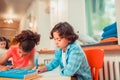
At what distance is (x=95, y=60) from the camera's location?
1.27 metres

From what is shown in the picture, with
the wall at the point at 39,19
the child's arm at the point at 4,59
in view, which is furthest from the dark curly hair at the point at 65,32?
the wall at the point at 39,19

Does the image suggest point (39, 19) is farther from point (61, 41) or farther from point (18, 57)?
point (61, 41)

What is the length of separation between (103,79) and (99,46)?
0.32m

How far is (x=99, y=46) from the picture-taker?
1.71 m

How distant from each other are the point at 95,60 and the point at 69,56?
0.22 metres

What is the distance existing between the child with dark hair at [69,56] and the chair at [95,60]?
2.6 inches

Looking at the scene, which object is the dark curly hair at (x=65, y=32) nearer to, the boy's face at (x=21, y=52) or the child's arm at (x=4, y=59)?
the boy's face at (x=21, y=52)

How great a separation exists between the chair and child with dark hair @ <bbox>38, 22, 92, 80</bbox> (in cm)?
7

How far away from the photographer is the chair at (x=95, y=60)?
1254 millimetres

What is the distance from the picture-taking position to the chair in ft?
4.11

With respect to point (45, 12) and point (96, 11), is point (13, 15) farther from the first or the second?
point (96, 11)

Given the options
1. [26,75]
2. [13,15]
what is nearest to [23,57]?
[26,75]

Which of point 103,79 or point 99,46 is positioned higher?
point 99,46

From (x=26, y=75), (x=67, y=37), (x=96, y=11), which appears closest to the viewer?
(x=26, y=75)
